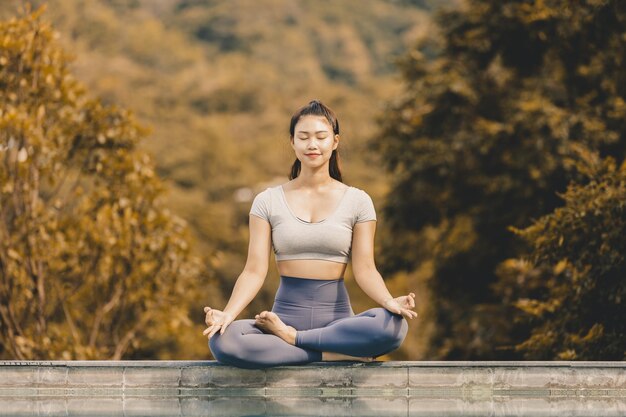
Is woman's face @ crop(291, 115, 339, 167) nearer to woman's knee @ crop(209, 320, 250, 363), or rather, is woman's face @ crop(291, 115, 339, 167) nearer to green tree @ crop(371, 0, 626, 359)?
woman's knee @ crop(209, 320, 250, 363)

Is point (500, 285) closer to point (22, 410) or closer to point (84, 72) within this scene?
point (22, 410)

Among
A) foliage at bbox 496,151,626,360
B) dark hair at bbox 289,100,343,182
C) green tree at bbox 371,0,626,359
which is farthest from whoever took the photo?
green tree at bbox 371,0,626,359

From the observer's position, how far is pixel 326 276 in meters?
4.50

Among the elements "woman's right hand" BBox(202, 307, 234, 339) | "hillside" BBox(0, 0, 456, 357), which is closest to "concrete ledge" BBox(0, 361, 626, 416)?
"woman's right hand" BBox(202, 307, 234, 339)

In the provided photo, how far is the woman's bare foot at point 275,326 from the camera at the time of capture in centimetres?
428

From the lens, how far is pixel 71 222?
30.3 ft

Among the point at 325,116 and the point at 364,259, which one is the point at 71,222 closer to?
the point at 325,116

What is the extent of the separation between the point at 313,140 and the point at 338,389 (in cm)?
127

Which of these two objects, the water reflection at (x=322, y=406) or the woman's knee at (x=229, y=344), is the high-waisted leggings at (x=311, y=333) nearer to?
the woman's knee at (x=229, y=344)

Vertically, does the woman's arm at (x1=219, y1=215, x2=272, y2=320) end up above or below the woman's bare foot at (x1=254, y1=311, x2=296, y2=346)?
above

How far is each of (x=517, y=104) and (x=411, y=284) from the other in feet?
67.6

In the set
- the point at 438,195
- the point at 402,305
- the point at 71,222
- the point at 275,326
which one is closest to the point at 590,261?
the point at 402,305

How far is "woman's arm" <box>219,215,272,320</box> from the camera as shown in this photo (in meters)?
4.41

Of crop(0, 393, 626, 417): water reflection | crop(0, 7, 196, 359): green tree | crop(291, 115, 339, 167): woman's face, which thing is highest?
crop(0, 7, 196, 359): green tree
